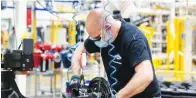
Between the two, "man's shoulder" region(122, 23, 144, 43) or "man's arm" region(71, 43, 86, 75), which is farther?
"man's arm" region(71, 43, 86, 75)

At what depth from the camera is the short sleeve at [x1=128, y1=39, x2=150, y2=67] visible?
2.10 meters

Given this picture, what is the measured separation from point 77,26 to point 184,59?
415 centimetres

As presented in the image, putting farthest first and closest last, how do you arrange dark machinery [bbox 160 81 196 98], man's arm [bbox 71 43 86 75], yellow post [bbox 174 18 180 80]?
yellow post [bbox 174 18 180 80], dark machinery [bbox 160 81 196 98], man's arm [bbox 71 43 86 75]

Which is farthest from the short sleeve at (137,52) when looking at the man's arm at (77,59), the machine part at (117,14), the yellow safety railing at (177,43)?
the yellow safety railing at (177,43)

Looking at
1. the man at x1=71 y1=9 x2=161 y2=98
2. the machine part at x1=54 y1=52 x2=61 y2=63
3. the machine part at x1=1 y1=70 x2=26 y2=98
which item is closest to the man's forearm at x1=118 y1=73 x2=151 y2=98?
the man at x1=71 y1=9 x2=161 y2=98

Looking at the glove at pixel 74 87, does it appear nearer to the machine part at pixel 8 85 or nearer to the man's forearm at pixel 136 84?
the man's forearm at pixel 136 84

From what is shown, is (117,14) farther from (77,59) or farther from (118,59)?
(77,59)

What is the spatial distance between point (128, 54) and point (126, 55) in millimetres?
50

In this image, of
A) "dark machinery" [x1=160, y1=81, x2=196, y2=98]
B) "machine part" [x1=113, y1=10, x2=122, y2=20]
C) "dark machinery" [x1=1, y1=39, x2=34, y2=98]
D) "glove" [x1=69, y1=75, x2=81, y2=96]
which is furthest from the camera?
"dark machinery" [x1=160, y1=81, x2=196, y2=98]

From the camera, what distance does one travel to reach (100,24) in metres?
2.10

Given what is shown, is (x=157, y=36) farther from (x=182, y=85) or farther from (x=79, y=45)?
(x=79, y=45)

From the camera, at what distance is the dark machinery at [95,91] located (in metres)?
2.08

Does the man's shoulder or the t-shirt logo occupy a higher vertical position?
the man's shoulder

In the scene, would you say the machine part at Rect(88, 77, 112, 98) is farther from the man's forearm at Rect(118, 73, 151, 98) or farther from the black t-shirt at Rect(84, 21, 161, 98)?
the black t-shirt at Rect(84, 21, 161, 98)
